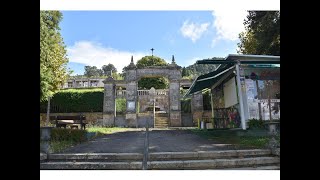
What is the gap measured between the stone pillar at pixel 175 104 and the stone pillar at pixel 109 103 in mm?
3150

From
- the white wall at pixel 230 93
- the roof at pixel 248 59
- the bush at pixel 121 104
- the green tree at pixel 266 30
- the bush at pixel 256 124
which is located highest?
the green tree at pixel 266 30

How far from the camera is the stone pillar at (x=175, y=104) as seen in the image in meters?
17.3

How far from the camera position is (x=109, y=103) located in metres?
17.4

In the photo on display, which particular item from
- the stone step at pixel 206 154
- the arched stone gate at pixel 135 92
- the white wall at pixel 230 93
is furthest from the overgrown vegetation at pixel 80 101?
the stone step at pixel 206 154

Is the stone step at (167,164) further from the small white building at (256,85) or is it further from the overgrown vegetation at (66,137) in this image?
the small white building at (256,85)

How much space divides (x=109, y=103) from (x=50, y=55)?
7.56 metres

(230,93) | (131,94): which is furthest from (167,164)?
(131,94)

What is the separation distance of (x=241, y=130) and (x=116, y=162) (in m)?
4.41

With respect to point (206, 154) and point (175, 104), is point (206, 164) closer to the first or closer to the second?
point (206, 154)
